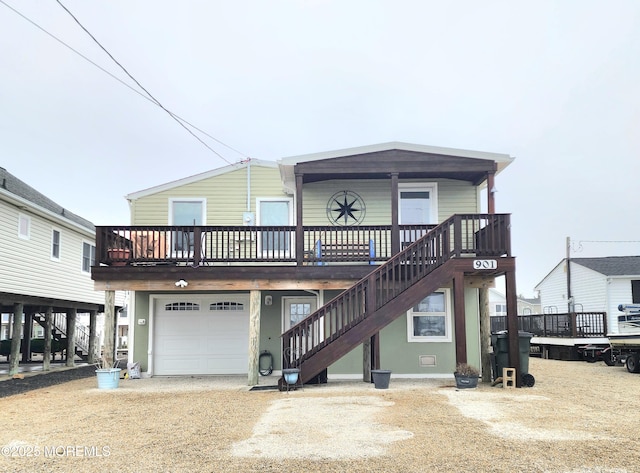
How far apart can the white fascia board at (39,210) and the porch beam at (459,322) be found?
39.5 ft

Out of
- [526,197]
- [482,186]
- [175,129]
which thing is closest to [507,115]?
[526,197]

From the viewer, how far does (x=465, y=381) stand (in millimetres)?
11234

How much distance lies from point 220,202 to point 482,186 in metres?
7.24

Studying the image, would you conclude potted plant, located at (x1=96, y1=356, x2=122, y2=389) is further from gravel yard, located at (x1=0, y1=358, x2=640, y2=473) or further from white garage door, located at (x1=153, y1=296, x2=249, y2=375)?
white garage door, located at (x1=153, y1=296, x2=249, y2=375)

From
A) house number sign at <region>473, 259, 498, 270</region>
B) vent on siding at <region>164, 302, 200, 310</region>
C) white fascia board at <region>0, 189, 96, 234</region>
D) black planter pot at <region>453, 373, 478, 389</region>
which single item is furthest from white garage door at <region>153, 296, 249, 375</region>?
house number sign at <region>473, 259, 498, 270</region>

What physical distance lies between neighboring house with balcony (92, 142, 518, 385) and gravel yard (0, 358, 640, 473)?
1.76 meters

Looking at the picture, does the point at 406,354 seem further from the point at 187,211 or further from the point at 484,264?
the point at 187,211

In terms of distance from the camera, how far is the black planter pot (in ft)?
36.8

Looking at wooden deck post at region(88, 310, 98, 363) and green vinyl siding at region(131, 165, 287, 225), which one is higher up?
green vinyl siding at region(131, 165, 287, 225)

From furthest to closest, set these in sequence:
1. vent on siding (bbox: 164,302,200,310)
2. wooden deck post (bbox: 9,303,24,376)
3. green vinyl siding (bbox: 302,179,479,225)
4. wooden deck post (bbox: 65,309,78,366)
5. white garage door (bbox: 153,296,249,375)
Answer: wooden deck post (bbox: 65,309,78,366)
wooden deck post (bbox: 9,303,24,376)
vent on siding (bbox: 164,302,200,310)
white garage door (bbox: 153,296,249,375)
green vinyl siding (bbox: 302,179,479,225)

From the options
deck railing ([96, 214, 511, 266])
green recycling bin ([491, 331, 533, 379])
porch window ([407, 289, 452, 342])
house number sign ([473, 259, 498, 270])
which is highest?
deck railing ([96, 214, 511, 266])

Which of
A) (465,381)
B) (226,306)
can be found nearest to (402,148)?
(465,381)

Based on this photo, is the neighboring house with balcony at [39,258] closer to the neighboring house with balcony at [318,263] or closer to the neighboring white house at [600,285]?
the neighboring house with balcony at [318,263]

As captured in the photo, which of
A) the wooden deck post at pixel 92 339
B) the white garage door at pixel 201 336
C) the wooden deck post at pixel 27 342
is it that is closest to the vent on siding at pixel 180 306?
the white garage door at pixel 201 336
